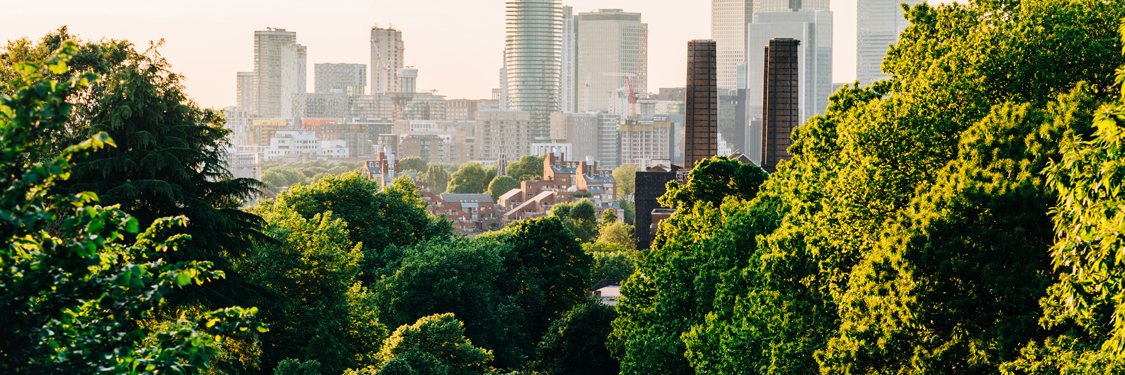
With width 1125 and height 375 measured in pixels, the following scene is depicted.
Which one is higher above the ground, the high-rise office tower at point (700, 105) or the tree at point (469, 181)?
the high-rise office tower at point (700, 105)

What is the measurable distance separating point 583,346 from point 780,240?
55.5 feet

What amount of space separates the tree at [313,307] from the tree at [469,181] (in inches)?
4927

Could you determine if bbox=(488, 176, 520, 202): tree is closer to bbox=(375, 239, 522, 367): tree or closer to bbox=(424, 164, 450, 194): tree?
bbox=(424, 164, 450, 194): tree

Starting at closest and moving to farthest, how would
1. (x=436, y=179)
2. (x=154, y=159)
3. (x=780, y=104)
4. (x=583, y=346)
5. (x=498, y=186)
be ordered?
(x=154, y=159)
(x=583, y=346)
(x=780, y=104)
(x=498, y=186)
(x=436, y=179)

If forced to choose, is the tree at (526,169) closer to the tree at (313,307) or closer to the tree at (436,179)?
the tree at (436,179)

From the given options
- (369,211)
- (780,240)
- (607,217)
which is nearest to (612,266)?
(369,211)

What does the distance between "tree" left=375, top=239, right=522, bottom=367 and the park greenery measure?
5.69 m

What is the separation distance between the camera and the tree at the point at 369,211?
40000 millimetres

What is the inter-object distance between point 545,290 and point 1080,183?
3285cm

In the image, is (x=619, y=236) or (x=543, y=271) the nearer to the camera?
(x=543, y=271)

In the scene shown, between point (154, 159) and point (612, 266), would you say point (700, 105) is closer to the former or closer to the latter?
point (612, 266)

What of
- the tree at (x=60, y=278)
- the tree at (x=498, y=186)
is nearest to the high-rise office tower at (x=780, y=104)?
the tree at (x=60, y=278)

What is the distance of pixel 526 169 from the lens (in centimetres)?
16388

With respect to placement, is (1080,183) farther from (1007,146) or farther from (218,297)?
(218,297)
